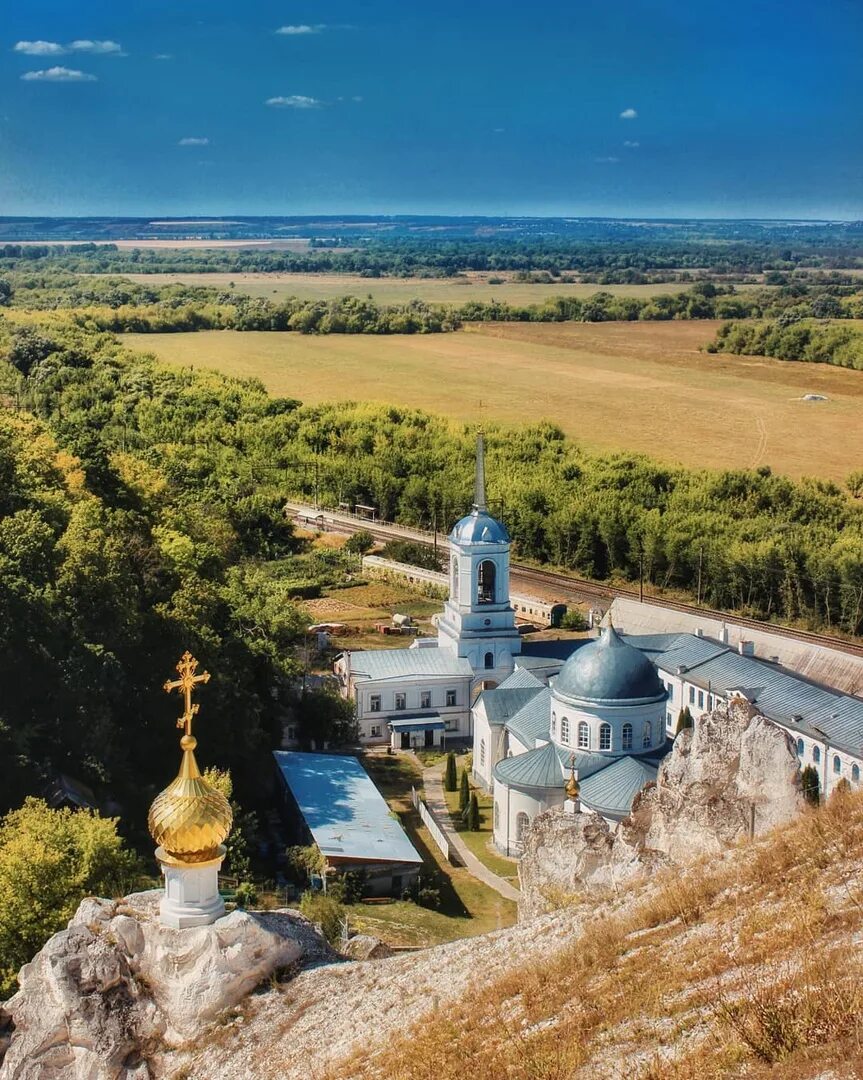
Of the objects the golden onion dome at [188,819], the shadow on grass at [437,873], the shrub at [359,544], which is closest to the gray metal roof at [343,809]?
the shadow on grass at [437,873]

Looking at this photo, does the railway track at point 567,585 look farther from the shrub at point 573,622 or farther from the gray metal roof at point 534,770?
the gray metal roof at point 534,770

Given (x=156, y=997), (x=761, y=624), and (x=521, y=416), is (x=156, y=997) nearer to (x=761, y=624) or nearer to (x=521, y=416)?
(x=761, y=624)

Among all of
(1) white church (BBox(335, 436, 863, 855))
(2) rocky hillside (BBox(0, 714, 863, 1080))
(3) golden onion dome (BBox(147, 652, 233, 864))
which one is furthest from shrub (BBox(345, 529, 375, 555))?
(3) golden onion dome (BBox(147, 652, 233, 864))

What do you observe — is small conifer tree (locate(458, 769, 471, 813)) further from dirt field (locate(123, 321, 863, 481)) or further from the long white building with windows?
dirt field (locate(123, 321, 863, 481))

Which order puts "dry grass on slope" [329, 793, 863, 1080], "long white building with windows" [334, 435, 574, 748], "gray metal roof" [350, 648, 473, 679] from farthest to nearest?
"gray metal roof" [350, 648, 473, 679], "long white building with windows" [334, 435, 574, 748], "dry grass on slope" [329, 793, 863, 1080]

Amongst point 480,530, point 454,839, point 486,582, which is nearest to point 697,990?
point 454,839

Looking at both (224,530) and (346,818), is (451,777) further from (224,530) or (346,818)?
(224,530)
